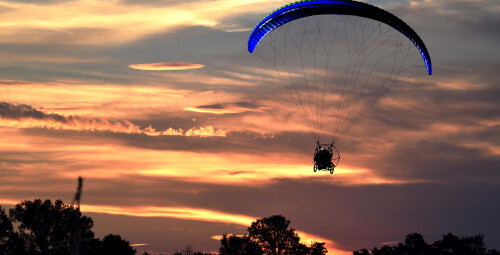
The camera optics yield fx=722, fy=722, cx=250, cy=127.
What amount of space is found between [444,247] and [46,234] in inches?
3265

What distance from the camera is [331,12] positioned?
184 feet

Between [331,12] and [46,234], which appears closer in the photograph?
[331,12]

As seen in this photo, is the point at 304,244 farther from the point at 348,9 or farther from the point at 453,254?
the point at 348,9

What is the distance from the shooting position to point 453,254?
150 m

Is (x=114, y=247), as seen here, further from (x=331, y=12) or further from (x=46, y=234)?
(x=331, y=12)

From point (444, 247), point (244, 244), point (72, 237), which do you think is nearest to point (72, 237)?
point (72, 237)

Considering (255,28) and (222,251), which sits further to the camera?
(222,251)

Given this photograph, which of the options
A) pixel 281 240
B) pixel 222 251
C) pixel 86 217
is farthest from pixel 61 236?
pixel 281 240

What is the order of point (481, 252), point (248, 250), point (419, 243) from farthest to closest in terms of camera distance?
1. point (419, 243)
2. point (481, 252)
3. point (248, 250)

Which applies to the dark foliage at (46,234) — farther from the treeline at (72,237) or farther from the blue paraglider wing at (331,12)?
the blue paraglider wing at (331,12)

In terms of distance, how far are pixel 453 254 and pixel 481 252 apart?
565cm

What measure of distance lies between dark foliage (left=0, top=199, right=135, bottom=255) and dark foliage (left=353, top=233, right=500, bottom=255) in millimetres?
54065

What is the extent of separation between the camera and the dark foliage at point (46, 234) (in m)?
120

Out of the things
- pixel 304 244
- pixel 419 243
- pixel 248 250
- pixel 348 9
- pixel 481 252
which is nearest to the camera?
pixel 348 9
